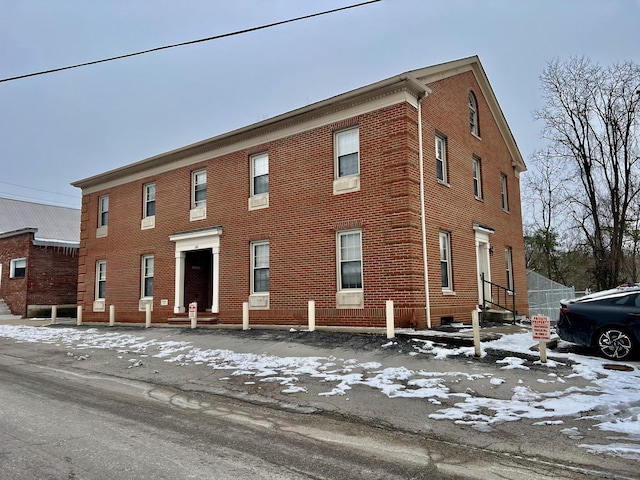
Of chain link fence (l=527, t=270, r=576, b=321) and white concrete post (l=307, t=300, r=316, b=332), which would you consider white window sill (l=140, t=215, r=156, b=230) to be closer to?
white concrete post (l=307, t=300, r=316, b=332)

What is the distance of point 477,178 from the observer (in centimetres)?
1719

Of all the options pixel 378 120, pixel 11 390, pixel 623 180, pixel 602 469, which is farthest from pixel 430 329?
pixel 623 180

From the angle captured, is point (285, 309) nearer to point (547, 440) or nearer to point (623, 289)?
point (623, 289)

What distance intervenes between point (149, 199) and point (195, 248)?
3859 millimetres

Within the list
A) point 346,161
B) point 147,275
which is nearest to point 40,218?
point 147,275

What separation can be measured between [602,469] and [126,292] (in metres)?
18.3

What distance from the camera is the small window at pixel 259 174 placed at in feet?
52.0

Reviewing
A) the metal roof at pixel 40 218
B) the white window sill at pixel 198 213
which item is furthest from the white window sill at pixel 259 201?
the metal roof at pixel 40 218

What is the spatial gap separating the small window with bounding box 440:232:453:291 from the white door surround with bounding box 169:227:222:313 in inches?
288

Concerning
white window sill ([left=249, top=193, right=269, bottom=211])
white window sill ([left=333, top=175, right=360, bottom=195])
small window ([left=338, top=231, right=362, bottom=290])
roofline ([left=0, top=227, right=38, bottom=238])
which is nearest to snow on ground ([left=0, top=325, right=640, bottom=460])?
small window ([left=338, top=231, right=362, bottom=290])

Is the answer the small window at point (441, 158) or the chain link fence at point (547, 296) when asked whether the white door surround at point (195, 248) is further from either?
the chain link fence at point (547, 296)

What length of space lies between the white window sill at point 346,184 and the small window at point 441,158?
263 centimetres

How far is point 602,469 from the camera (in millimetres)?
4516

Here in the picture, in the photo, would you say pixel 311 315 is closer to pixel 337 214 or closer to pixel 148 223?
pixel 337 214
